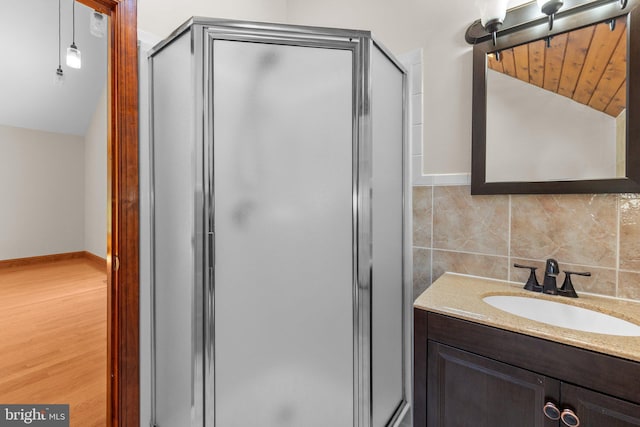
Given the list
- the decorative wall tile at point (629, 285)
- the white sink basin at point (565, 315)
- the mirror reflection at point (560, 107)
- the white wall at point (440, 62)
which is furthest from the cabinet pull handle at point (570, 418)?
the white wall at point (440, 62)

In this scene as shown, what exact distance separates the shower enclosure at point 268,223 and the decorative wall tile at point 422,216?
415 millimetres

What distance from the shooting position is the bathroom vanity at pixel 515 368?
0.71 m

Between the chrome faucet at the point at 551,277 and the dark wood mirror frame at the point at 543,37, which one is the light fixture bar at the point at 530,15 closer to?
the dark wood mirror frame at the point at 543,37

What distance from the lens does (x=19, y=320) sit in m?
2.34

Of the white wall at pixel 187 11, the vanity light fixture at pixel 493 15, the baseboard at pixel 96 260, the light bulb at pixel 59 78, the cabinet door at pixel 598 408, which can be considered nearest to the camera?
the cabinet door at pixel 598 408

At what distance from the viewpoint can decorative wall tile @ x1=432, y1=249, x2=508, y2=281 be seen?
51.3 inches

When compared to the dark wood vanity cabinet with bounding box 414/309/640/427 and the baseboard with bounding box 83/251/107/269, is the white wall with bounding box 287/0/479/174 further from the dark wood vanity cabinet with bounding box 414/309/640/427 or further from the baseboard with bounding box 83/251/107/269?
the baseboard with bounding box 83/251/107/269

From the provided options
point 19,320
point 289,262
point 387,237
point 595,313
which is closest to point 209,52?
point 289,262

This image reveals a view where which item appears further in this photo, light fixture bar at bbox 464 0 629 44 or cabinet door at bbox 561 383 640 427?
light fixture bar at bbox 464 0 629 44

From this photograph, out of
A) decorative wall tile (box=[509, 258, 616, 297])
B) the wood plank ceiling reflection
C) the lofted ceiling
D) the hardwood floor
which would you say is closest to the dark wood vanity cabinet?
decorative wall tile (box=[509, 258, 616, 297])

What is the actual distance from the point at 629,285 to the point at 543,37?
108 cm

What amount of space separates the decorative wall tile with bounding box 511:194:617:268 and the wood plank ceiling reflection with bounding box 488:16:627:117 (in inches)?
14.3

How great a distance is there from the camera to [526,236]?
4.05 feet

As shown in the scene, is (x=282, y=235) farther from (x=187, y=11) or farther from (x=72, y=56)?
(x=72, y=56)
